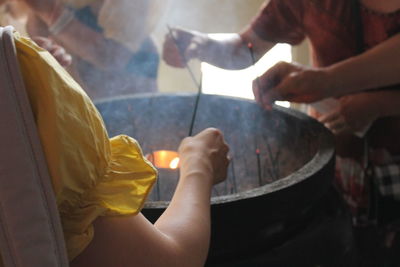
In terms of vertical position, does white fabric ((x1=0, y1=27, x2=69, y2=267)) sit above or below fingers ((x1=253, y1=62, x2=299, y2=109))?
below

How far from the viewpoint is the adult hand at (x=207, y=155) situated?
3.09 ft

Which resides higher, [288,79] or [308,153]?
[288,79]

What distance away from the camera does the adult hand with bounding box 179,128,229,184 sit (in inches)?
37.1

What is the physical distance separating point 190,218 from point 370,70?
0.79m

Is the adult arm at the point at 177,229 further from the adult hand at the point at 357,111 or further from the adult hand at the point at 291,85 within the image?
the adult hand at the point at 357,111

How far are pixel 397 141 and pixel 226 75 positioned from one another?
1670 mm

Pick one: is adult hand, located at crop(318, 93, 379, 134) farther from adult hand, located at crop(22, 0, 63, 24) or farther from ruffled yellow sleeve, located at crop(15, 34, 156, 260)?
adult hand, located at crop(22, 0, 63, 24)

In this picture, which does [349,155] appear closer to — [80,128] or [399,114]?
[399,114]

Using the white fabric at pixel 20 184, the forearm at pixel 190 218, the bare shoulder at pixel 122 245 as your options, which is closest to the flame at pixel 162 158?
the forearm at pixel 190 218

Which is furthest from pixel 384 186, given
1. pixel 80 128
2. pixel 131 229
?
pixel 80 128

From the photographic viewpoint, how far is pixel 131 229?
2.29ft

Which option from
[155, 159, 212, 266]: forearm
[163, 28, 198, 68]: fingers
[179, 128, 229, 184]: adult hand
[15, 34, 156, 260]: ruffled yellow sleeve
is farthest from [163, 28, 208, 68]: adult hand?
[15, 34, 156, 260]: ruffled yellow sleeve

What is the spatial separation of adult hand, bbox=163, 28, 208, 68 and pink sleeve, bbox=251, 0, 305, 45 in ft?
0.67

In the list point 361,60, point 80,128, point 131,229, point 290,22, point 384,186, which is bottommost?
point 384,186
